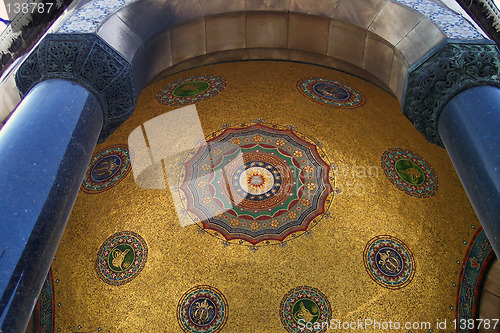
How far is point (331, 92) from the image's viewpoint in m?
7.67

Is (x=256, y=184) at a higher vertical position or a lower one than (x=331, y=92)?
lower

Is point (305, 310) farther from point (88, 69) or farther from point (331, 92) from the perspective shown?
point (88, 69)

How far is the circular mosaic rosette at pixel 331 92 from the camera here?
759 centimetres

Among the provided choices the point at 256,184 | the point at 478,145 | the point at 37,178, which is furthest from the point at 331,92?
the point at 37,178

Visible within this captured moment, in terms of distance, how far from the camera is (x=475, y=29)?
4977 millimetres

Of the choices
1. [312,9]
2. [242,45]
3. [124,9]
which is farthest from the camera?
[242,45]

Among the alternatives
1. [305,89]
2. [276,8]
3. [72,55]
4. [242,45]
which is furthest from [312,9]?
[72,55]

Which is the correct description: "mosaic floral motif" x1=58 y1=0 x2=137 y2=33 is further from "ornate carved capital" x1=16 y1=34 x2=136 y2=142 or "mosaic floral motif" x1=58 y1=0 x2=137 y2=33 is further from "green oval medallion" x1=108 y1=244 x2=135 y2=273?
"green oval medallion" x1=108 y1=244 x2=135 y2=273

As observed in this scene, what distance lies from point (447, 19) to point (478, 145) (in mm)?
1761

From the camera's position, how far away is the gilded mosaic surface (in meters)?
7.29

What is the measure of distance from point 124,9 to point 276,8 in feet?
5.72

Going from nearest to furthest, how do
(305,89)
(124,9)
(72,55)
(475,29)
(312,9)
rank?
(72,55) → (475,29) → (124,9) → (312,9) → (305,89)

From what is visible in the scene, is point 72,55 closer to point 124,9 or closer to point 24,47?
point 124,9

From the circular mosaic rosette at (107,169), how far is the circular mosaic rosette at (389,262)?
3.50m
